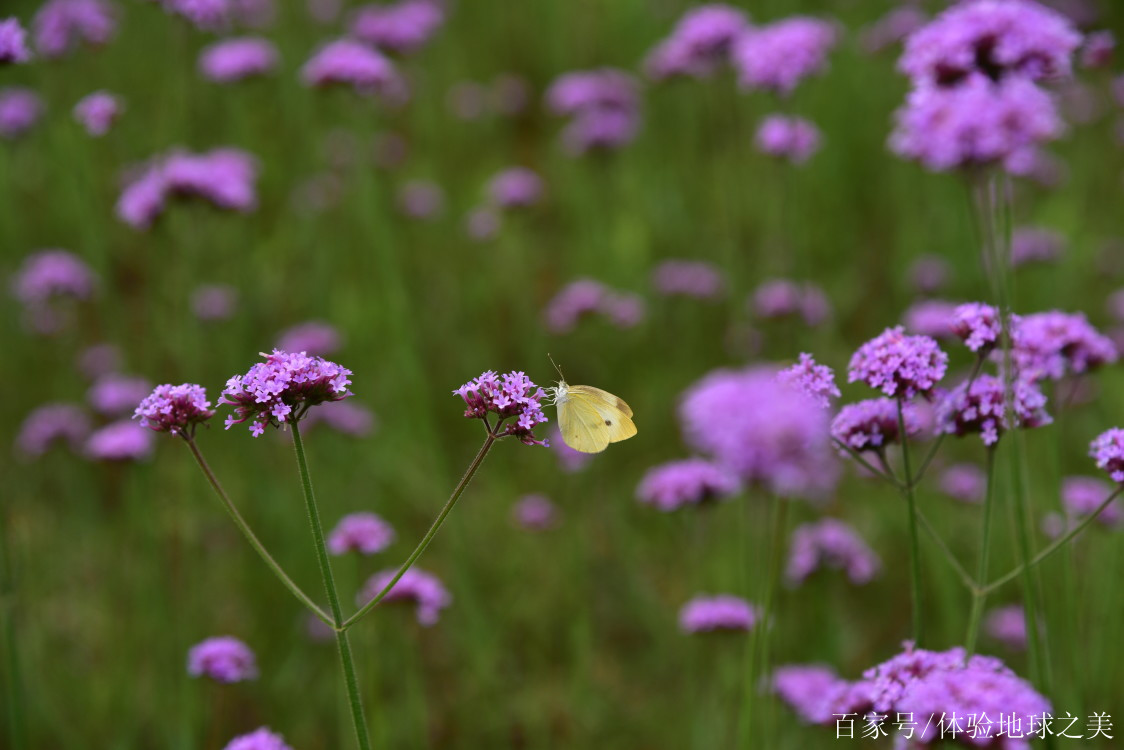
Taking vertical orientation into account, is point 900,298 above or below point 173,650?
above

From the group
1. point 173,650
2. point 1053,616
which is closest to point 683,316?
point 1053,616

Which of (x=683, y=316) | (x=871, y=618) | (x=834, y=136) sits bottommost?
(x=871, y=618)

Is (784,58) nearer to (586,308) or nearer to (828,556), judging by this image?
(586,308)

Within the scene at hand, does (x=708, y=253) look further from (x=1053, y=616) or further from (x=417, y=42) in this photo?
(x=1053, y=616)

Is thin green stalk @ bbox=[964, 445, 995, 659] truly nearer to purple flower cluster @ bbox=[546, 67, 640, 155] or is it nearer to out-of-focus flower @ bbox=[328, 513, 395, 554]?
out-of-focus flower @ bbox=[328, 513, 395, 554]

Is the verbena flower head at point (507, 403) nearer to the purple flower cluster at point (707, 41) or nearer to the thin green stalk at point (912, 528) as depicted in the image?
the thin green stalk at point (912, 528)

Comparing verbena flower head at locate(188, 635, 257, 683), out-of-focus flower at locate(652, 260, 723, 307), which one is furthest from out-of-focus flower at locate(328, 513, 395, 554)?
out-of-focus flower at locate(652, 260, 723, 307)
